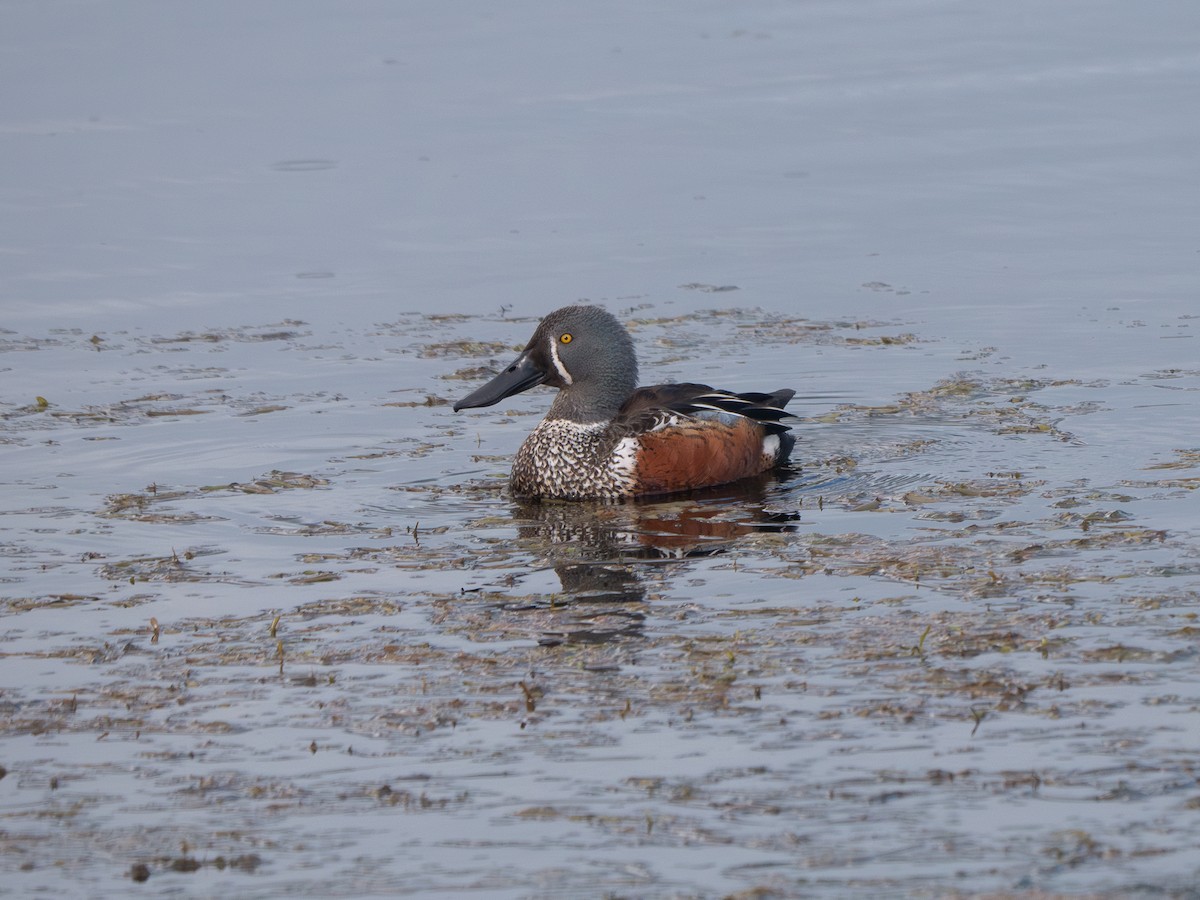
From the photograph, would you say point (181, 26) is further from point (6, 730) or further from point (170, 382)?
point (6, 730)

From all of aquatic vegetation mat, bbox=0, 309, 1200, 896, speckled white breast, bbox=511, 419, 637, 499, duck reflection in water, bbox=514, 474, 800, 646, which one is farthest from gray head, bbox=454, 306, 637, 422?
duck reflection in water, bbox=514, 474, 800, 646

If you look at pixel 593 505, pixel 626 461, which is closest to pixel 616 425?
pixel 626 461

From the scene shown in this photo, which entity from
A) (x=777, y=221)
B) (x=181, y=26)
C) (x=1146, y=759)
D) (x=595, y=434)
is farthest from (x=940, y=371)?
(x=181, y=26)

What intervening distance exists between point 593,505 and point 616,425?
1.70 feet

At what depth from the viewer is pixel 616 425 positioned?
10.5 metres

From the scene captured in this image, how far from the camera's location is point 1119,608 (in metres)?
7.28

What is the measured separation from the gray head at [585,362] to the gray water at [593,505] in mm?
653

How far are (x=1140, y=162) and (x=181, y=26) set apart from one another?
12.1 meters

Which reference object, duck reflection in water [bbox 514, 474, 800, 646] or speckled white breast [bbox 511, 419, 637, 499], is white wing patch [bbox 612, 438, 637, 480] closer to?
speckled white breast [bbox 511, 419, 637, 499]

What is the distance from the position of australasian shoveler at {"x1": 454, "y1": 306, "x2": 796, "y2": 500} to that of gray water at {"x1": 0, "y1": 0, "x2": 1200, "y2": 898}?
25cm

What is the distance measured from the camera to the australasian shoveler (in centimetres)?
1032

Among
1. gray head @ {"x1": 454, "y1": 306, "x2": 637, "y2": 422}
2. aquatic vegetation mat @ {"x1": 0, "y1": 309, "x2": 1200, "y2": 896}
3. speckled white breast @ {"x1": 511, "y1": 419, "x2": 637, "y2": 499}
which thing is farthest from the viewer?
gray head @ {"x1": 454, "y1": 306, "x2": 637, "y2": 422}

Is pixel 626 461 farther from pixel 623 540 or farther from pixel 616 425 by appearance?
pixel 623 540

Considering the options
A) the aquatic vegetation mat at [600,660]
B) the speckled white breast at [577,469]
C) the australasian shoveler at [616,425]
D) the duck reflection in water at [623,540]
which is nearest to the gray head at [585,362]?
the australasian shoveler at [616,425]
